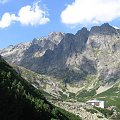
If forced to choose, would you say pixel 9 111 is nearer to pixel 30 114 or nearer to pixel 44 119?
pixel 30 114

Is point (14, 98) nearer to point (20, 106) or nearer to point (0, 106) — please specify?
point (20, 106)

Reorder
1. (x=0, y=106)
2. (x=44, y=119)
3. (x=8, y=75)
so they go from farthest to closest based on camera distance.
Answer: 1. (x=8, y=75)
2. (x=44, y=119)
3. (x=0, y=106)

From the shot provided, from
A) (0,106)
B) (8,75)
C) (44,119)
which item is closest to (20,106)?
(0,106)

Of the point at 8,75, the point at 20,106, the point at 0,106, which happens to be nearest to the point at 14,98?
the point at 20,106

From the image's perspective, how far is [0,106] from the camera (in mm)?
91188

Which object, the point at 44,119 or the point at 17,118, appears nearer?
the point at 17,118

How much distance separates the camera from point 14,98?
329ft

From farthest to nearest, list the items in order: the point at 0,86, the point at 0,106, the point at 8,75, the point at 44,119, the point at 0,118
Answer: the point at 8,75, the point at 44,119, the point at 0,86, the point at 0,106, the point at 0,118

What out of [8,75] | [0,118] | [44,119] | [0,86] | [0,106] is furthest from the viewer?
[8,75]

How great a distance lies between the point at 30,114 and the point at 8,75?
5952 cm

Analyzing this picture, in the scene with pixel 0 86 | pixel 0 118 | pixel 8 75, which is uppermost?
pixel 8 75

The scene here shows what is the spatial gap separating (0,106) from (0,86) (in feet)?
25.2

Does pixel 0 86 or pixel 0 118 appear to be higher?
pixel 0 86

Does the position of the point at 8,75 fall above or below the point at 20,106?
above
